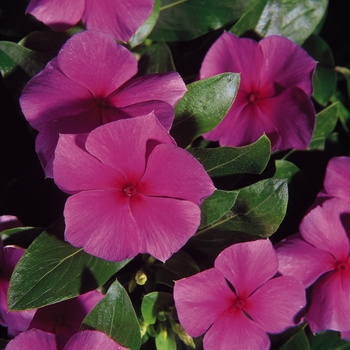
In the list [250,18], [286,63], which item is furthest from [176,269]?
[250,18]

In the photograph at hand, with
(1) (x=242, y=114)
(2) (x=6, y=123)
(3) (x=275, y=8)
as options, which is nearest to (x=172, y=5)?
(3) (x=275, y=8)

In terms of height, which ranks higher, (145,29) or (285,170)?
(145,29)

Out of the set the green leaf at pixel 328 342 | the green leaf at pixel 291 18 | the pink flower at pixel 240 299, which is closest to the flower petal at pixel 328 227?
Result: the pink flower at pixel 240 299

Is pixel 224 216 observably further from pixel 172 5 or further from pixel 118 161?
pixel 172 5

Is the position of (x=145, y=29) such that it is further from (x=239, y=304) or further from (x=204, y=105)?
(x=239, y=304)

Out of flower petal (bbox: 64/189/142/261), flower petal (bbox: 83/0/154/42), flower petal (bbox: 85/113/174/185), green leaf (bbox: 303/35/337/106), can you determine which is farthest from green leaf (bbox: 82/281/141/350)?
green leaf (bbox: 303/35/337/106)

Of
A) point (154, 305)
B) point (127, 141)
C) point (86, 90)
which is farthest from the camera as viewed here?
point (154, 305)
